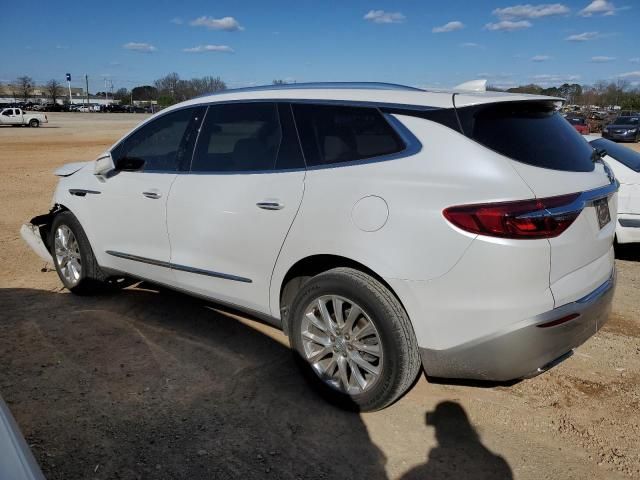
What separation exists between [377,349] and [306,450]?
0.63 m

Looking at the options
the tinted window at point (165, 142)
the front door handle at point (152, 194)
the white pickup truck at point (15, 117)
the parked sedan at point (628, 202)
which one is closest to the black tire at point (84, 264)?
the tinted window at point (165, 142)

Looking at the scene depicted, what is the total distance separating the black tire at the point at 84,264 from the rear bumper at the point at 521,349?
3127 mm

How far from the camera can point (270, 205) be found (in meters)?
3.26

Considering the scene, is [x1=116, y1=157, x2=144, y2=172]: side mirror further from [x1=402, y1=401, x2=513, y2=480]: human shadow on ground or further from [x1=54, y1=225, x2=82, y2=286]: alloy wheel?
[x1=402, y1=401, x2=513, y2=480]: human shadow on ground

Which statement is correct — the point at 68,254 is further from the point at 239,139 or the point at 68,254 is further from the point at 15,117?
the point at 15,117

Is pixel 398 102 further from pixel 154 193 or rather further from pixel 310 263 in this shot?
Result: pixel 154 193

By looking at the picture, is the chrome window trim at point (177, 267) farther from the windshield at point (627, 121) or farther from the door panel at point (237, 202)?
the windshield at point (627, 121)

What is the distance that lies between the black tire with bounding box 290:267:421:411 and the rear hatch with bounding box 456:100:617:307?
2.46ft

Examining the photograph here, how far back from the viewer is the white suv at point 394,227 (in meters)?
2.58

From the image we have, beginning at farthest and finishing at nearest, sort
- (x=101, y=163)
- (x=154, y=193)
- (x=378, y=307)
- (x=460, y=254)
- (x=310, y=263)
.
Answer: (x=101, y=163), (x=154, y=193), (x=310, y=263), (x=378, y=307), (x=460, y=254)

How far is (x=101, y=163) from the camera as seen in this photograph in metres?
4.44

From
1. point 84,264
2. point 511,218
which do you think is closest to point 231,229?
point 511,218

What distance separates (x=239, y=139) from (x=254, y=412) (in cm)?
173

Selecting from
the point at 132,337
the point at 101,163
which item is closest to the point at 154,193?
the point at 101,163
